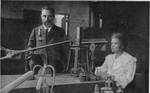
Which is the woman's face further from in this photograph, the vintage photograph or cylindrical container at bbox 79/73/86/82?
cylindrical container at bbox 79/73/86/82

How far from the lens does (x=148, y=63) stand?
1046 mm

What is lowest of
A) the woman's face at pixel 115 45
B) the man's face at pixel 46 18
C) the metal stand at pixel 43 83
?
the metal stand at pixel 43 83

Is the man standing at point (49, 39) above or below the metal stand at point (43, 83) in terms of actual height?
above

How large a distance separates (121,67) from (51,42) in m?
0.26

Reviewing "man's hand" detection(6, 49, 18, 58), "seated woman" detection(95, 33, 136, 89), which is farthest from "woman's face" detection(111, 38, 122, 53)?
"man's hand" detection(6, 49, 18, 58)

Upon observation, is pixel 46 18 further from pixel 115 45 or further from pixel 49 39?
pixel 115 45

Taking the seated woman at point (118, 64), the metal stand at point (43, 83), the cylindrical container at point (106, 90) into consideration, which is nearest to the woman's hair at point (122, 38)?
the seated woman at point (118, 64)

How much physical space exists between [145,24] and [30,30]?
418 millimetres

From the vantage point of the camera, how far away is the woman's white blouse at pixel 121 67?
1.00 metres

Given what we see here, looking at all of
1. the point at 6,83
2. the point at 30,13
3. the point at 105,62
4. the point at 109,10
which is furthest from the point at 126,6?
the point at 6,83

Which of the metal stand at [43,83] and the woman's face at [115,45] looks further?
the woman's face at [115,45]

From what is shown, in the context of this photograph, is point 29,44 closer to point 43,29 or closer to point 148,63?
point 43,29

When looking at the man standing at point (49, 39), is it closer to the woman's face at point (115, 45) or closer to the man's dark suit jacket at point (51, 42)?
the man's dark suit jacket at point (51, 42)

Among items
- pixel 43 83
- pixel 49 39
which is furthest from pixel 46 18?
pixel 43 83
